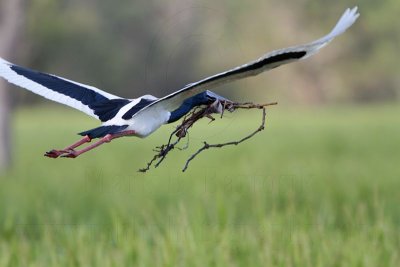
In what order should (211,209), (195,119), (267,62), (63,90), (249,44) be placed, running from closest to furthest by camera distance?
1. (267,62)
2. (195,119)
3. (63,90)
4. (211,209)
5. (249,44)

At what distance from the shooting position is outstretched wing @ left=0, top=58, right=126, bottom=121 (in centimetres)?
166

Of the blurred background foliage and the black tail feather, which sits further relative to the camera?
the blurred background foliage

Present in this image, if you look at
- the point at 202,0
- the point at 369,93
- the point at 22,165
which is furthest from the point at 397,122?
the point at 369,93

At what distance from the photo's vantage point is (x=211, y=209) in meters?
5.52

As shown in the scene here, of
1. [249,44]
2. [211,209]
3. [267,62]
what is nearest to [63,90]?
[267,62]

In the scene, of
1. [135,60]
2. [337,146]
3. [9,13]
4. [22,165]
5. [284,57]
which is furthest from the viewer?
[135,60]

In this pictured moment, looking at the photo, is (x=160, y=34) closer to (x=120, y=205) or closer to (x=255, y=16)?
(x=120, y=205)

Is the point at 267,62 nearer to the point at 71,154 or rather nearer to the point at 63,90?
the point at 71,154

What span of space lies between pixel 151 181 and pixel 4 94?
12.7 feet

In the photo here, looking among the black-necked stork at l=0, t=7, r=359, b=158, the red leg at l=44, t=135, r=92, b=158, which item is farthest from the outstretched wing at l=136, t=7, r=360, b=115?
the red leg at l=44, t=135, r=92, b=158

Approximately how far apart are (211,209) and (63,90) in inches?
146

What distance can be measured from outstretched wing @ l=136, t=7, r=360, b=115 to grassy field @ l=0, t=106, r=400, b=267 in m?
0.13

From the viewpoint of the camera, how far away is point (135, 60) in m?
43.3

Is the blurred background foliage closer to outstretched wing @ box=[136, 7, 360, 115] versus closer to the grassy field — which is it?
the grassy field
